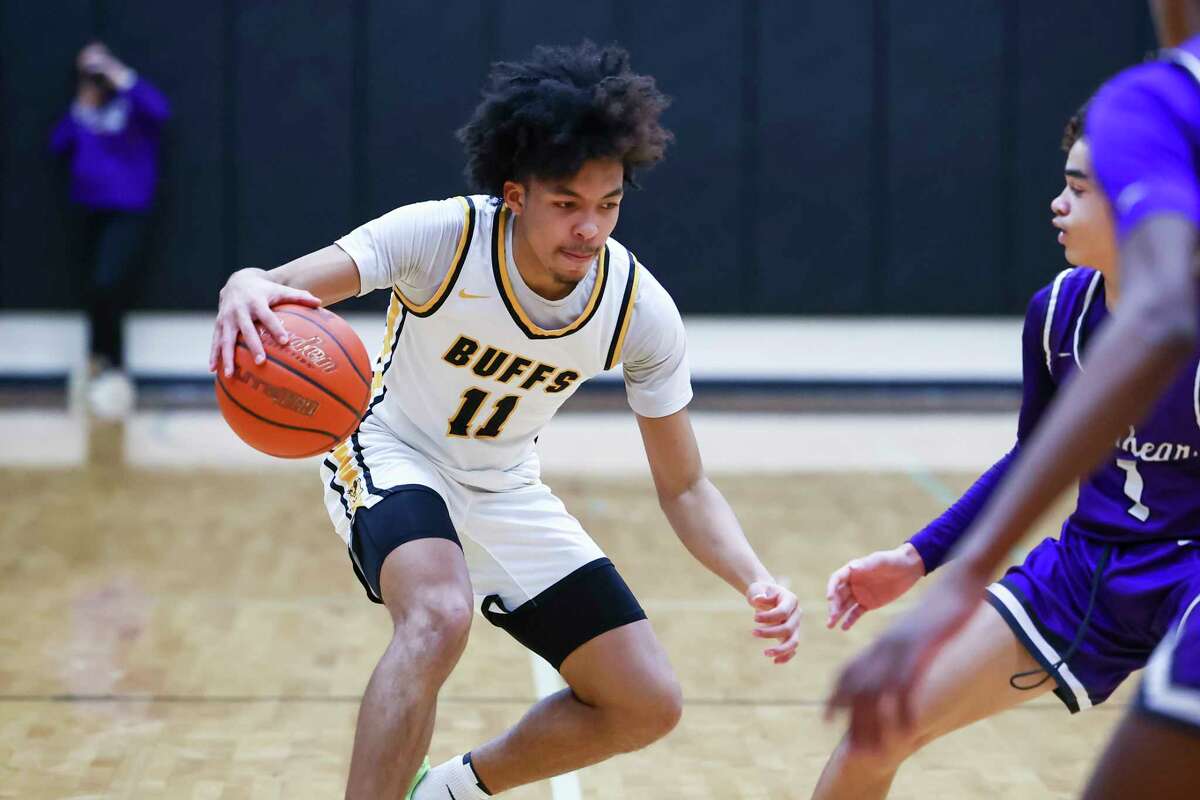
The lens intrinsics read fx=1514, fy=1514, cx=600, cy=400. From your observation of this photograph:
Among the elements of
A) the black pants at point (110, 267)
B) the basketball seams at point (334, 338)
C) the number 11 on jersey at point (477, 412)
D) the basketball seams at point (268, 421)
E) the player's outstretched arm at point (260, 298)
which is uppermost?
the player's outstretched arm at point (260, 298)

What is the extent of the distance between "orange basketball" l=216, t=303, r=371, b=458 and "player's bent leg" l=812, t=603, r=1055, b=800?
1.19m

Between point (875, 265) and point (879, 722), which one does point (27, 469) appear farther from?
point (879, 722)

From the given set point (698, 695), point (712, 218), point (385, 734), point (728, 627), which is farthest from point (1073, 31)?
point (385, 734)

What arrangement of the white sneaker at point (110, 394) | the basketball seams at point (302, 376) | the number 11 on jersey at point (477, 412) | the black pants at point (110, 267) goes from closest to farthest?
1. the basketball seams at point (302, 376)
2. the number 11 on jersey at point (477, 412)
3. the white sneaker at point (110, 394)
4. the black pants at point (110, 267)

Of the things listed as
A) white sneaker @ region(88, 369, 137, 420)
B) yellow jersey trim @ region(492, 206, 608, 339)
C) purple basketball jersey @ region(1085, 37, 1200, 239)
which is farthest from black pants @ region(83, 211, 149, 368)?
purple basketball jersey @ region(1085, 37, 1200, 239)

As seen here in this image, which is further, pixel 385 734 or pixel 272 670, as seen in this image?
pixel 272 670

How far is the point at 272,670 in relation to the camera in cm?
477

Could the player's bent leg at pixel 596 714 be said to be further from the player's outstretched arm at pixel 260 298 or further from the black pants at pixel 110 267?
the black pants at pixel 110 267

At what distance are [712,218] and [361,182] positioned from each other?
2.58 m

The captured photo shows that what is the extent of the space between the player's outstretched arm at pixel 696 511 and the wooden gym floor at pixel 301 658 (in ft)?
2.46

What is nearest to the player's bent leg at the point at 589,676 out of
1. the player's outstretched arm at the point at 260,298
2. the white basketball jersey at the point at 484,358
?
the white basketball jersey at the point at 484,358

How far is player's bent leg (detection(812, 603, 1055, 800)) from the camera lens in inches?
105

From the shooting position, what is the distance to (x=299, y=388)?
2975 mm

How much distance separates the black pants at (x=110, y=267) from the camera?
1045cm
